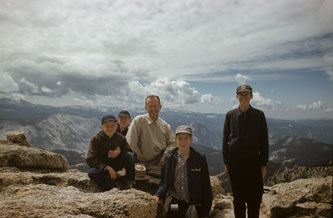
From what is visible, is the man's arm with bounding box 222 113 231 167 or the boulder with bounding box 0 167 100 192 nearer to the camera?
the boulder with bounding box 0 167 100 192

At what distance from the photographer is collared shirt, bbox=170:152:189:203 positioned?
615cm

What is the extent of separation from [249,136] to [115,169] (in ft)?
17.6

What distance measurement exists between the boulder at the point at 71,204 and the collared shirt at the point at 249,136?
360cm

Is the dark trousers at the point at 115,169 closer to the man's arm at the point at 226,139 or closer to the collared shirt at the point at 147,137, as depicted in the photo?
the collared shirt at the point at 147,137

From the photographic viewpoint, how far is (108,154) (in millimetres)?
7988

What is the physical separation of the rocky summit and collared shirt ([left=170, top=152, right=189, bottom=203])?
76 centimetres

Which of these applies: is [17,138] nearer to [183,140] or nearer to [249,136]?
[183,140]

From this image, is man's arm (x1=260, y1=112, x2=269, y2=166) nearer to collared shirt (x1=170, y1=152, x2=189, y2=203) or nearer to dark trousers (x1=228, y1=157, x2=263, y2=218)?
dark trousers (x1=228, y1=157, x2=263, y2=218)

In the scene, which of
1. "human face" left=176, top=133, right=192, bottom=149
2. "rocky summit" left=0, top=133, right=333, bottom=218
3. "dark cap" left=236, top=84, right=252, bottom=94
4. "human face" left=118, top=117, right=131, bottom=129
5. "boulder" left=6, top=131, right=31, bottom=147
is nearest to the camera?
"rocky summit" left=0, top=133, right=333, bottom=218

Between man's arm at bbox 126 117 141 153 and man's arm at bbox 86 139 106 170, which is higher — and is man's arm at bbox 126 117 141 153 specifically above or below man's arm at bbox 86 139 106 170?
above

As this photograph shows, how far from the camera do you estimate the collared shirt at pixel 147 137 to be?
9336 millimetres

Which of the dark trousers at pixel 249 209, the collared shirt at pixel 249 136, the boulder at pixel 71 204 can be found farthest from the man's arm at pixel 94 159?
the dark trousers at pixel 249 209

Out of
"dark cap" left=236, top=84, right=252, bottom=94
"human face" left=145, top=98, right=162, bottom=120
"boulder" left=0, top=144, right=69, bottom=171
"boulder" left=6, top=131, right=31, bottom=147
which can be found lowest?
"boulder" left=0, top=144, right=69, bottom=171

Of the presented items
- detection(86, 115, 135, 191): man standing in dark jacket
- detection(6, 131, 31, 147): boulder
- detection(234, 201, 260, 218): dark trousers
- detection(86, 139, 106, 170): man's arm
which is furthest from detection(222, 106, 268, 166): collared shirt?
detection(6, 131, 31, 147): boulder
